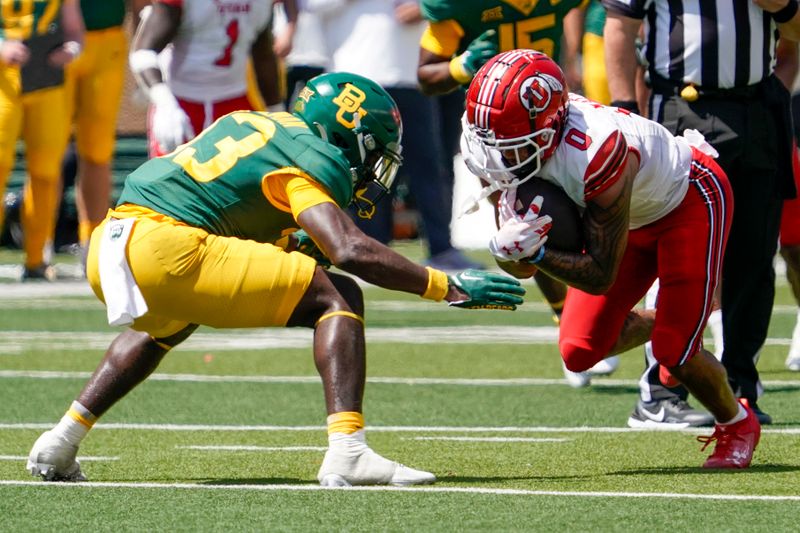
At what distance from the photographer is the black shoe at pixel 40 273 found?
1247 cm

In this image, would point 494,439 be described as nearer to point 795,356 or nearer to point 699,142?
point 699,142

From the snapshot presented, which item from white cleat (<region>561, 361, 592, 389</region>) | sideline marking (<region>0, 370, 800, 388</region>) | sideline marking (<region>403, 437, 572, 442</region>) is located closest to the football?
sideline marking (<region>403, 437, 572, 442</region>)

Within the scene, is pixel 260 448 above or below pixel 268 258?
below

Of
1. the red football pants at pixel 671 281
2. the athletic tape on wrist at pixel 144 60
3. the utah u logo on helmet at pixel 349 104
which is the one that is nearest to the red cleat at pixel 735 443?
the red football pants at pixel 671 281

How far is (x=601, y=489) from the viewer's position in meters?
4.86

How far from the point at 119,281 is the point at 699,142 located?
197 cm

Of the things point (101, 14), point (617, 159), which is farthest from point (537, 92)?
point (101, 14)

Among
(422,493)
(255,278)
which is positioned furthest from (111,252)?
(422,493)

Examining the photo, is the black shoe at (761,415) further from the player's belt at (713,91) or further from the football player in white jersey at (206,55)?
the football player in white jersey at (206,55)

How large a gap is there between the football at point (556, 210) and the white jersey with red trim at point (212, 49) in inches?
175

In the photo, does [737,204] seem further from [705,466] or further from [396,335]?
[396,335]

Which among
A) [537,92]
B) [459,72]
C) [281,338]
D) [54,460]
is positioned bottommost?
[281,338]

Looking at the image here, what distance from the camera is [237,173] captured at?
515cm

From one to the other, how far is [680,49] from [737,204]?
1.96 ft
